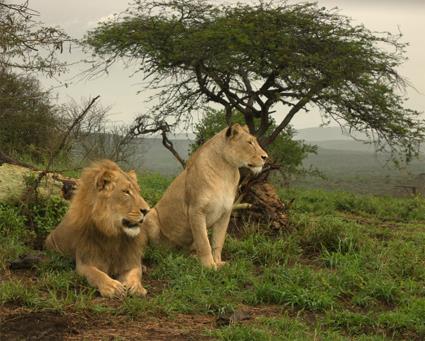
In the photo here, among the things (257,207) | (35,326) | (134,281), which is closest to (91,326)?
(35,326)

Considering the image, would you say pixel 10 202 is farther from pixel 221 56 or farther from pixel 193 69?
pixel 193 69

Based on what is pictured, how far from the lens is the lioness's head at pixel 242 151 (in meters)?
6.61

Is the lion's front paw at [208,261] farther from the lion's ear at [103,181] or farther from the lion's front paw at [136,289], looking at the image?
the lion's ear at [103,181]

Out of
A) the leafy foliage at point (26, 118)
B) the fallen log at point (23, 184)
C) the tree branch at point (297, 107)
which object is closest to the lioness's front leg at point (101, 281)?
the fallen log at point (23, 184)

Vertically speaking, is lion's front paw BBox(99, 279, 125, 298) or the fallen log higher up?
the fallen log

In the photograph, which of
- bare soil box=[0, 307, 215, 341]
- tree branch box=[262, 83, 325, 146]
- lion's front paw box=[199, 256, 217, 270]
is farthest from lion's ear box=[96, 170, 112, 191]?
tree branch box=[262, 83, 325, 146]

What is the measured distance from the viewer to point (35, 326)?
449 cm

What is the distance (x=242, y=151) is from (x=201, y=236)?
94 cm

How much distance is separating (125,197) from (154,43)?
14174 millimetres

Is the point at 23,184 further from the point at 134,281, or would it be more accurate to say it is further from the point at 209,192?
the point at 134,281

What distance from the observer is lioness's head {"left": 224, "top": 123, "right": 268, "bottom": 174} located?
6.61m

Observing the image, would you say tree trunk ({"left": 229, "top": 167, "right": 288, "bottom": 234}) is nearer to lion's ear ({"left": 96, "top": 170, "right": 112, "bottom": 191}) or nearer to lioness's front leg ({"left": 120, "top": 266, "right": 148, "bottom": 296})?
lioness's front leg ({"left": 120, "top": 266, "right": 148, "bottom": 296})

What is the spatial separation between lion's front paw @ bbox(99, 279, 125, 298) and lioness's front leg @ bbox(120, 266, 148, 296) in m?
0.09

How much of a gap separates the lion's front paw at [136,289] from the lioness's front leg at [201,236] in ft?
3.28
